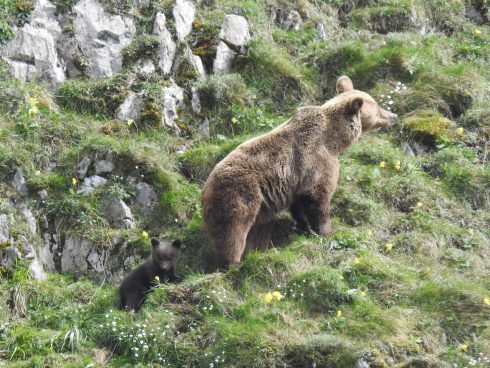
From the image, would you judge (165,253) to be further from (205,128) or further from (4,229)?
(205,128)

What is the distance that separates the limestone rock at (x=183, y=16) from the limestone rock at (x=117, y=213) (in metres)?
3.69

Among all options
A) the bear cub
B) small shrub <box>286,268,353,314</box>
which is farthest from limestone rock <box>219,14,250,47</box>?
small shrub <box>286,268,353,314</box>

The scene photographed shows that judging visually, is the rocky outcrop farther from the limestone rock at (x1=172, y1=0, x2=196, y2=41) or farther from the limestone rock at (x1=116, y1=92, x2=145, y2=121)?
the limestone rock at (x1=116, y1=92, x2=145, y2=121)

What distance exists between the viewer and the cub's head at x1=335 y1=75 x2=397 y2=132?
10945 mm

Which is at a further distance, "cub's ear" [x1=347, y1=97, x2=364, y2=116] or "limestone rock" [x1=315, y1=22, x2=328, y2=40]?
"limestone rock" [x1=315, y1=22, x2=328, y2=40]

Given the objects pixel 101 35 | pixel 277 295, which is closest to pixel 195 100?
pixel 101 35

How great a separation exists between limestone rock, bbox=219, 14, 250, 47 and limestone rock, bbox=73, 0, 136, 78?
1508mm

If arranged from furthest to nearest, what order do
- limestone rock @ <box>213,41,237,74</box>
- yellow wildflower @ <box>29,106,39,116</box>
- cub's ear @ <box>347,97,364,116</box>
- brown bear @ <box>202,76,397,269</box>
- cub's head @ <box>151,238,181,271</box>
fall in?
limestone rock @ <box>213,41,237,74</box>
yellow wildflower @ <box>29,106,39,116</box>
cub's ear @ <box>347,97,364,116</box>
brown bear @ <box>202,76,397,269</box>
cub's head @ <box>151,238,181,271</box>

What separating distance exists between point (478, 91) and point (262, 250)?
4968 mm

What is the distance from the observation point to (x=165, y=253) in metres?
9.38

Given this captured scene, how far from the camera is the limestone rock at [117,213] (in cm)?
1046

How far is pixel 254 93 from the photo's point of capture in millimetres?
12977

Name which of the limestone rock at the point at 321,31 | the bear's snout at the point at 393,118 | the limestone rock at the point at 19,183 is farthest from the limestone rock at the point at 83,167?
the limestone rock at the point at 321,31

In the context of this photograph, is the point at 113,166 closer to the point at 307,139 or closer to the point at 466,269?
the point at 307,139
